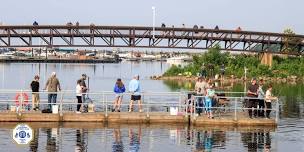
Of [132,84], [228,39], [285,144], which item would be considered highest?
[228,39]

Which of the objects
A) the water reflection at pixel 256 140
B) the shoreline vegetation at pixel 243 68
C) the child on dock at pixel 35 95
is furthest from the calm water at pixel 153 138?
the shoreline vegetation at pixel 243 68

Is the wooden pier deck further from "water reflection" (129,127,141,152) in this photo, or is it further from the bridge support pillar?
the bridge support pillar

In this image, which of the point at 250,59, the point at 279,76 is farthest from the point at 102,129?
the point at 250,59

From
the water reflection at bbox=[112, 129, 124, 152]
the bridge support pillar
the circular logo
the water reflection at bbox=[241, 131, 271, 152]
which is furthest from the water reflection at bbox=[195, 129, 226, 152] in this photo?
the bridge support pillar

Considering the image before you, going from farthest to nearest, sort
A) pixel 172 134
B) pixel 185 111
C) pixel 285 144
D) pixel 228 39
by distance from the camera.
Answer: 1. pixel 228 39
2. pixel 185 111
3. pixel 172 134
4. pixel 285 144

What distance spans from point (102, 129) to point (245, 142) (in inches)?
251

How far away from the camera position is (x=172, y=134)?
27484mm

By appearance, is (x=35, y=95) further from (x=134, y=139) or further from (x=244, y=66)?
(x=244, y=66)

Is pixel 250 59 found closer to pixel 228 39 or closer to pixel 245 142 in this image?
pixel 228 39

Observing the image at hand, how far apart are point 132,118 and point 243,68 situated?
269ft

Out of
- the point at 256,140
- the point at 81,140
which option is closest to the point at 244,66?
the point at 256,140

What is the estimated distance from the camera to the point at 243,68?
4395 inches

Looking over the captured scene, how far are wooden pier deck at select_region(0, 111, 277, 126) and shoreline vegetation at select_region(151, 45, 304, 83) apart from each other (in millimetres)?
68437

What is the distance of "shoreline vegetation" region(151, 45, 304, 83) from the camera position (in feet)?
348
